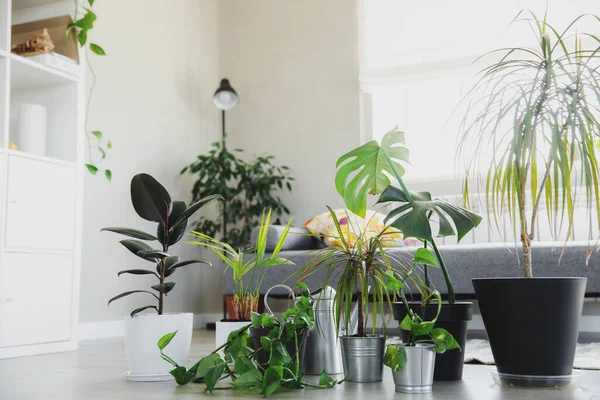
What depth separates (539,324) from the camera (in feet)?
5.60

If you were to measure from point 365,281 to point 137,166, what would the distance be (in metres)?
2.84

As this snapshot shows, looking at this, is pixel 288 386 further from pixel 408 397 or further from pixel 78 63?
pixel 78 63

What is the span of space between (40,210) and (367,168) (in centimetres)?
163

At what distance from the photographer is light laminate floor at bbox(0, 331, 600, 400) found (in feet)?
5.35

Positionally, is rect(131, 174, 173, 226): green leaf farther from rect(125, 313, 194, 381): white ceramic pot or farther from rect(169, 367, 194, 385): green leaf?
rect(169, 367, 194, 385): green leaf

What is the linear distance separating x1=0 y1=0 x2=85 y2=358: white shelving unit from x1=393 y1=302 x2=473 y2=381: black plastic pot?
65.5 inches

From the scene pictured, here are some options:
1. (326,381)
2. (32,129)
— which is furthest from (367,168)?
(32,129)

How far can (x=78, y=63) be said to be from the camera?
3203 millimetres

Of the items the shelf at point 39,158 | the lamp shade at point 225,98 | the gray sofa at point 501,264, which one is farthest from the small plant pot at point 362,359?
the lamp shade at point 225,98

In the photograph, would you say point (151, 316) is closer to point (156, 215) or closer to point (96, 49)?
point (156, 215)

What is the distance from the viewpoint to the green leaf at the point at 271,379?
63.6 inches

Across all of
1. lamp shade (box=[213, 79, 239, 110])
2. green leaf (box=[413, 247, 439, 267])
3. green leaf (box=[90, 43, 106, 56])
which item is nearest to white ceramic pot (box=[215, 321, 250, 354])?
green leaf (box=[413, 247, 439, 267])

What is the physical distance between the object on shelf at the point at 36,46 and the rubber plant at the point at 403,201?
1.82 metres

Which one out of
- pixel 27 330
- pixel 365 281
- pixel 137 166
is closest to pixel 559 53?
pixel 137 166
